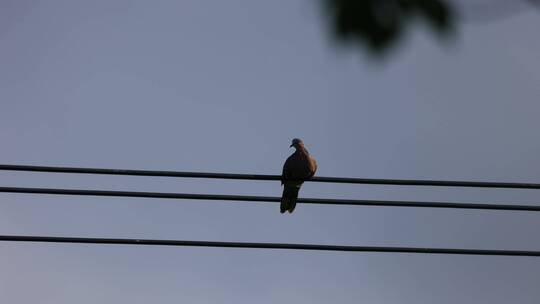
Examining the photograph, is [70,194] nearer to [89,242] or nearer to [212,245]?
[89,242]

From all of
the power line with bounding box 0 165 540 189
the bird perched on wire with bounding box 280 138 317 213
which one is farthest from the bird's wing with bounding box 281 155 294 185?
the power line with bounding box 0 165 540 189

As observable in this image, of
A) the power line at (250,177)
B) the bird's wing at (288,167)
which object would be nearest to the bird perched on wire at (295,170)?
the bird's wing at (288,167)

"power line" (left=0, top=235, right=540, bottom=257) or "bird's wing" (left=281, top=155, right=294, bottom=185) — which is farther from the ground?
"bird's wing" (left=281, top=155, right=294, bottom=185)

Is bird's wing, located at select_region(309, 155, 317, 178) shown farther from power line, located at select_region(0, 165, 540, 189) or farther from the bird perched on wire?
power line, located at select_region(0, 165, 540, 189)

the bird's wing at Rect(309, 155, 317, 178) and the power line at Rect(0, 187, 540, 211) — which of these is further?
the bird's wing at Rect(309, 155, 317, 178)

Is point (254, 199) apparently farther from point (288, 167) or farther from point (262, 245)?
point (288, 167)

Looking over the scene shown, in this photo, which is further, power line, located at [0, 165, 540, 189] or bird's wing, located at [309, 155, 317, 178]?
bird's wing, located at [309, 155, 317, 178]

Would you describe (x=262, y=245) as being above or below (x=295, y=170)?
below

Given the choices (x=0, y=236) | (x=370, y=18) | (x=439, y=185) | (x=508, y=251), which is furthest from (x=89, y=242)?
(x=370, y=18)

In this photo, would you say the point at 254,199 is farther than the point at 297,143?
No

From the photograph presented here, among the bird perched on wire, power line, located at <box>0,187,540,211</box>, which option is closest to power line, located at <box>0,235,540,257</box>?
power line, located at <box>0,187,540,211</box>

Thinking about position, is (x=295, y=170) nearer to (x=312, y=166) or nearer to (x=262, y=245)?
(x=312, y=166)

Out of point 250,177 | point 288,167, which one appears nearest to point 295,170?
point 288,167

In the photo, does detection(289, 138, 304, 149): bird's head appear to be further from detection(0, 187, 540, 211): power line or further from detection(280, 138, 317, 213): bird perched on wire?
detection(0, 187, 540, 211): power line
